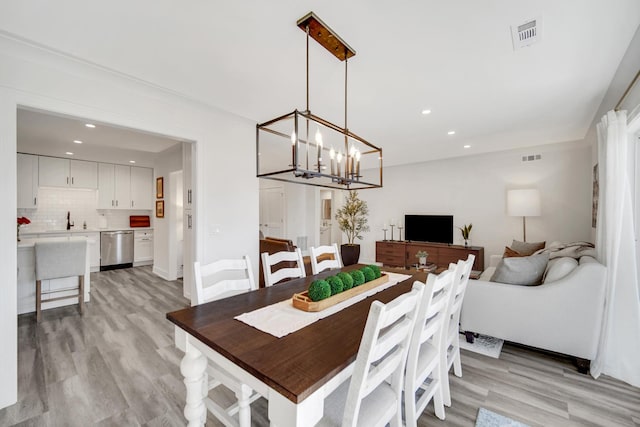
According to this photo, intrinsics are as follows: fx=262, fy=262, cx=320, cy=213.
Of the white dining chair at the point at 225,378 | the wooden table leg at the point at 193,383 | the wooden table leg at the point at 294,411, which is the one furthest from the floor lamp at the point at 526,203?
the wooden table leg at the point at 193,383

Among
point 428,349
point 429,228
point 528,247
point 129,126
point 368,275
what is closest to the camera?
point 428,349

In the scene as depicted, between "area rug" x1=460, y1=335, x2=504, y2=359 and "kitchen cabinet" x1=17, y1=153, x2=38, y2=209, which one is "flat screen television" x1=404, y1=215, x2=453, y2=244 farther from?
"kitchen cabinet" x1=17, y1=153, x2=38, y2=209

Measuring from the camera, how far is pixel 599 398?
1.90 meters

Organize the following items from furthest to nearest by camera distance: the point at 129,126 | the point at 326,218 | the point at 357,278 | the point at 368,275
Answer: the point at 326,218 < the point at 129,126 < the point at 368,275 < the point at 357,278

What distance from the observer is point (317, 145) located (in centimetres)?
172

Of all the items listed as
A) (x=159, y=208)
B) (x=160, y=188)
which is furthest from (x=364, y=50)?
(x=159, y=208)

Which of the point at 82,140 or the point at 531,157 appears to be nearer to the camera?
the point at 82,140

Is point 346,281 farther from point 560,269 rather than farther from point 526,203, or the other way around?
point 526,203

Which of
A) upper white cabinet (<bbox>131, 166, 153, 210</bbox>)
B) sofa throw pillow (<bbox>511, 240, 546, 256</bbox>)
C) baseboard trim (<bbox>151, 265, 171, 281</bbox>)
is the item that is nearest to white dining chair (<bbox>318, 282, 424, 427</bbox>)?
sofa throw pillow (<bbox>511, 240, 546, 256</bbox>)

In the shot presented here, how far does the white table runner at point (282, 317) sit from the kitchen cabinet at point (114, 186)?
20.7ft

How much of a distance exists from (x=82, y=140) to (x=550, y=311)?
6.72m

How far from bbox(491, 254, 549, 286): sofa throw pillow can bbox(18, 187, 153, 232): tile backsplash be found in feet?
25.0

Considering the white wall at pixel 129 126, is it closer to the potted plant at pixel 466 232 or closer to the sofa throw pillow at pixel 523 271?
the sofa throw pillow at pixel 523 271

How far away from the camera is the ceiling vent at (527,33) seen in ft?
5.61
